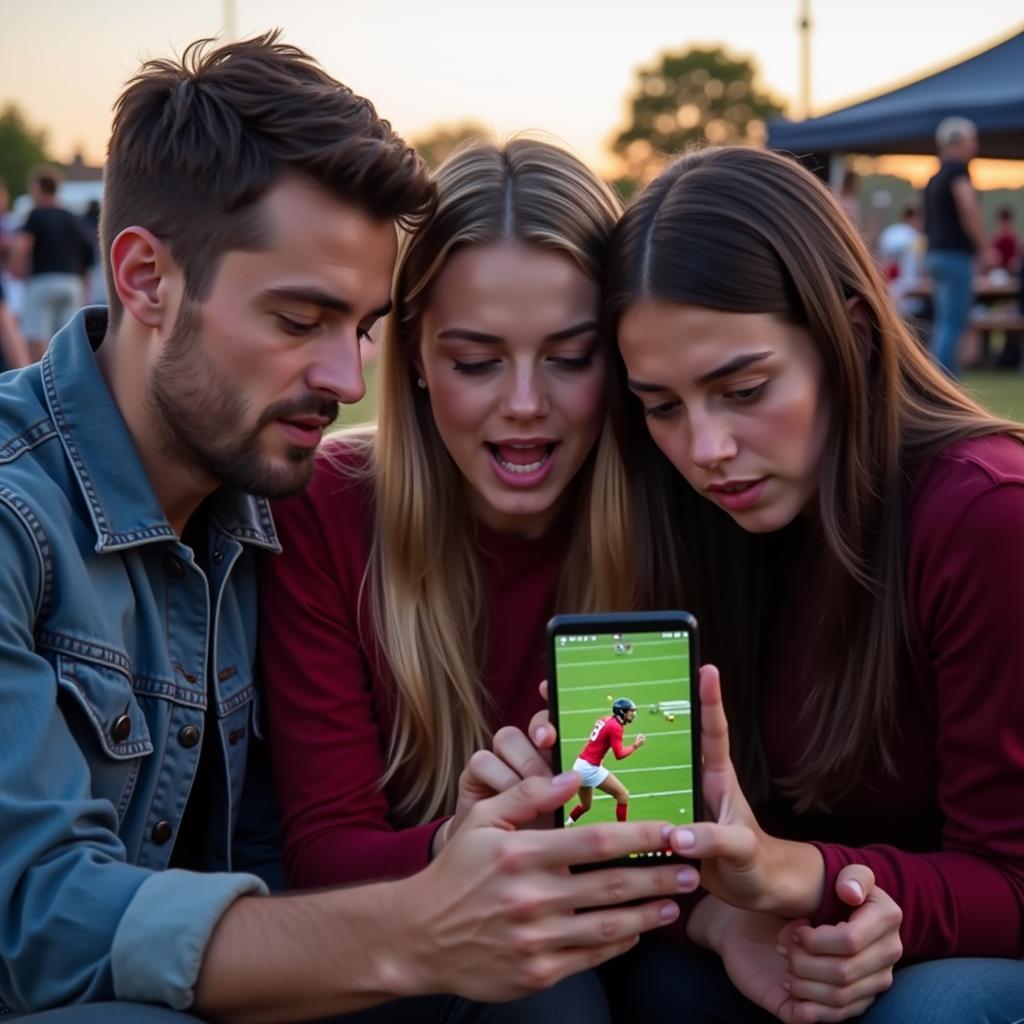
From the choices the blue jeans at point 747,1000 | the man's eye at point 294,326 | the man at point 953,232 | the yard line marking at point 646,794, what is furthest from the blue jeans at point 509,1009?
the man at point 953,232

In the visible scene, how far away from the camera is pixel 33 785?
2.02m

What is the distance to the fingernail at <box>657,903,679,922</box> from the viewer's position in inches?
79.7

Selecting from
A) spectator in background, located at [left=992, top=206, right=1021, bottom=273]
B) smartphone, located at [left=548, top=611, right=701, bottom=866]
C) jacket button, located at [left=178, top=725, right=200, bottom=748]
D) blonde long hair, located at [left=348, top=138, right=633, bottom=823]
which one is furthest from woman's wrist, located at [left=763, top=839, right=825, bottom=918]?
spectator in background, located at [left=992, top=206, right=1021, bottom=273]

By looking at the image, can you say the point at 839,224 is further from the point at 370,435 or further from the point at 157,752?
the point at 157,752

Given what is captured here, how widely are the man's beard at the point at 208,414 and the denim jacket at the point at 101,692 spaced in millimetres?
95

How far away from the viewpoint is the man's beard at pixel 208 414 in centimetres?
249

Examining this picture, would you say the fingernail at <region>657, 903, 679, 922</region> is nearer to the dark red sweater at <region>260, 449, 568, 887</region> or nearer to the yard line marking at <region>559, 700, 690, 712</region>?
the yard line marking at <region>559, 700, 690, 712</region>

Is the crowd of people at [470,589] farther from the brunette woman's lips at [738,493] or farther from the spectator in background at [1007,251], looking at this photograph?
the spectator in background at [1007,251]

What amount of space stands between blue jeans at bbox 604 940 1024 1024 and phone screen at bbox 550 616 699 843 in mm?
478

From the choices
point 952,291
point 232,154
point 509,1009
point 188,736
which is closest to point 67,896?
point 188,736

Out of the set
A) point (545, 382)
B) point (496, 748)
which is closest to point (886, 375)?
point (545, 382)

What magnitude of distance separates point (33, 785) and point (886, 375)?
1.65m

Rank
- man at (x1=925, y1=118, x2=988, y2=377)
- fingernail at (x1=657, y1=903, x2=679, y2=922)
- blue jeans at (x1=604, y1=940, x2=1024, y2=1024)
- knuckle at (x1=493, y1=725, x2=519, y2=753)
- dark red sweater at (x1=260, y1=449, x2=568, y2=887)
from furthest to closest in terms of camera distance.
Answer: man at (x1=925, y1=118, x2=988, y2=377)
dark red sweater at (x1=260, y1=449, x2=568, y2=887)
knuckle at (x1=493, y1=725, x2=519, y2=753)
blue jeans at (x1=604, y1=940, x2=1024, y2=1024)
fingernail at (x1=657, y1=903, x2=679, y2=922)

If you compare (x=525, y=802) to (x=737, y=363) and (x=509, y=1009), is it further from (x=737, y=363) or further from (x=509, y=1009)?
(x=737, y=363)
